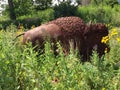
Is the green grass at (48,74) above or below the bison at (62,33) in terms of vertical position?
above

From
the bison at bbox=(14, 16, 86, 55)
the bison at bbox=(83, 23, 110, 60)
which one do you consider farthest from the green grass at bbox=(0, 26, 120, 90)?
the bison at bbox=(83, 23, 110, 60)

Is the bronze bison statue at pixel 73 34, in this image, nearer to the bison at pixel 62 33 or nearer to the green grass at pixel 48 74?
the bison at pixel 62 33

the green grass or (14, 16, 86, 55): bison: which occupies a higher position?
the green grass

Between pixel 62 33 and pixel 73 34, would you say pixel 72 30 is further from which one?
pixel 62 33

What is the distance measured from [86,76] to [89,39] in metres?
2.93

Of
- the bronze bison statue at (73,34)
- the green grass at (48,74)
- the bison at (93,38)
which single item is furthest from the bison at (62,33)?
the green grass at (48,74)

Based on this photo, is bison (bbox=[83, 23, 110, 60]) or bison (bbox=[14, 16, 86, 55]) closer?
bison (bbox=[14, 16, 86, 55])

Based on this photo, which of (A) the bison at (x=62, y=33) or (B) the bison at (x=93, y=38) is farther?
(B) the bison at (x=93, y=38)

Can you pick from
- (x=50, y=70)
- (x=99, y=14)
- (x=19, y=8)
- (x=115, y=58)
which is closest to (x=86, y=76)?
(x=50, y=70)

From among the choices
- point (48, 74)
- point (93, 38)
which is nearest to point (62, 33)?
point (93, 38)

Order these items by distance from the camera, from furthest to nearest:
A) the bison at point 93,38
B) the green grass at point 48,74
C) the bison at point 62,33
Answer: the bison at point 93,38 < the bison at point 62,33 < the green grass at point 48,74

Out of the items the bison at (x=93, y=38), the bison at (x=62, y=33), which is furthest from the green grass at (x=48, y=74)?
the bison at (x=93, y=38)

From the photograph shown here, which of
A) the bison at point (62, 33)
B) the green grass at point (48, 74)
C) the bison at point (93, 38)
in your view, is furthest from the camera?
the bison at point (93, 38)

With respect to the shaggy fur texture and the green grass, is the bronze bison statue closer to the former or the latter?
the shaggy fur texture
